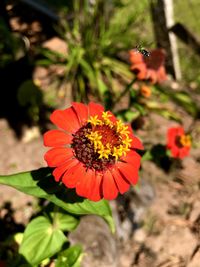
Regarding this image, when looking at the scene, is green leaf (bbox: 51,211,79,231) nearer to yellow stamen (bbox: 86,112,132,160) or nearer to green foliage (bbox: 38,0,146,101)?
yellow stamen (bbox: 86,112,132,160)

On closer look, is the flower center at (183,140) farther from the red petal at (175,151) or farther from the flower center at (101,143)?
the flower center at (101,143)

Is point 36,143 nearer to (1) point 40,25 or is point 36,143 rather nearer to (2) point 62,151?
(1) point 40,25

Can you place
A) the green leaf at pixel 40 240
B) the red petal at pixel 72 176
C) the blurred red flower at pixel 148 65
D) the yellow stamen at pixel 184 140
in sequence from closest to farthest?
1. the red petal at pixel 72 176
2. the green leaf at pixel 40 240
3. the blurred red flower at pixel 148 65
4. the yellow stamen at pixel 184 140

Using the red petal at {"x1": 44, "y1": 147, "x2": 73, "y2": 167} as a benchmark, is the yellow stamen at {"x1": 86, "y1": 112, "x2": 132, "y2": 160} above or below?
above

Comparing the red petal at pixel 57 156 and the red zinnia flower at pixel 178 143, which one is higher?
the red petal at pixel 57 156

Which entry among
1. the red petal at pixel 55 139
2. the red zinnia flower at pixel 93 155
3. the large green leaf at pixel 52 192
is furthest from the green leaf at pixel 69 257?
the red petal at pixel 55 139

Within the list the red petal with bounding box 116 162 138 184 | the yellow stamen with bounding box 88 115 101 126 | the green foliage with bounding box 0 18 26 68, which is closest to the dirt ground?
the green foliage with bounding box 0 18 26 68

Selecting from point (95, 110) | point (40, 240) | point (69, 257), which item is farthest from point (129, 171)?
point (40, 240)
